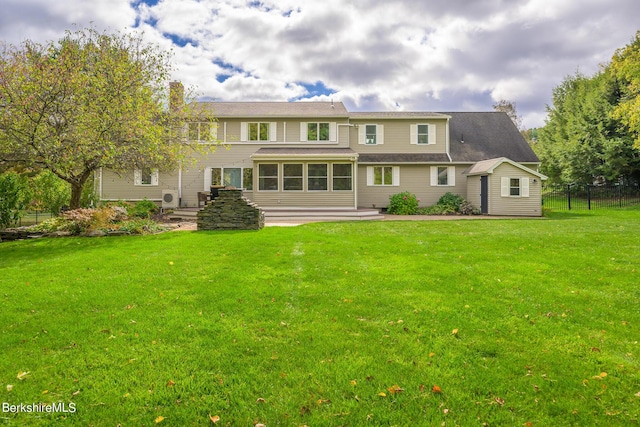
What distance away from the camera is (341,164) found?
64.0ft

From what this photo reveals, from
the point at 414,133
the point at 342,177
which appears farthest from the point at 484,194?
the point at 342,177

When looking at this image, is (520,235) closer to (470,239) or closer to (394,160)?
(470,239)

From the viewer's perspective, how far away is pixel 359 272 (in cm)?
658

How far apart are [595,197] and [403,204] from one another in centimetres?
1611

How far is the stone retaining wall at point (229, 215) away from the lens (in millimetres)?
12484

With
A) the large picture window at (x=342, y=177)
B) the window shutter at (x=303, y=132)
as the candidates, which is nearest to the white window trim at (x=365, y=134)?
the large picture window at (x=342, y=177)

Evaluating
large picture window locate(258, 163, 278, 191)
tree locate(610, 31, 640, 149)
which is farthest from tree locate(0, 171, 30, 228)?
tree locate(610, 31, 640, 149)

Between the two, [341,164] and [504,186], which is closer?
[504,186]

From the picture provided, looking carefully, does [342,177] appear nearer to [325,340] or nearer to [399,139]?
[399,139]

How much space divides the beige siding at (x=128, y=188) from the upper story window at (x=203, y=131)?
10.2 ft

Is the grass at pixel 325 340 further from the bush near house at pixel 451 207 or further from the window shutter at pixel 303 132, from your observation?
the window shutter at pixel 303 132

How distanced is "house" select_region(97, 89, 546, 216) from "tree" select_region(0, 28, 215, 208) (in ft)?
20.9

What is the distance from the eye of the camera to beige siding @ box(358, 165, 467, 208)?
70.4 feet

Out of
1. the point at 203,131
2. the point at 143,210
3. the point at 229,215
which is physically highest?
the point at 203,131
